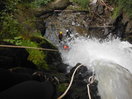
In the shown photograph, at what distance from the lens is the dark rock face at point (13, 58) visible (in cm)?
390

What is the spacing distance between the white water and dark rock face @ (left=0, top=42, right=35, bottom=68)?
252 cm

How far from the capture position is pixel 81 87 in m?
5.23

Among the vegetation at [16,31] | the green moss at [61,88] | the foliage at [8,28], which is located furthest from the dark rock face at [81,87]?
the foliage at [8,28]

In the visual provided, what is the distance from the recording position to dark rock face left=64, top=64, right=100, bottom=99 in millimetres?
4746

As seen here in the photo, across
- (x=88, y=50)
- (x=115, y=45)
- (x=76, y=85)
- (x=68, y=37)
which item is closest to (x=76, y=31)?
(x=68, y=37)

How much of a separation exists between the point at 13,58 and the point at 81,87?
2.21 metres

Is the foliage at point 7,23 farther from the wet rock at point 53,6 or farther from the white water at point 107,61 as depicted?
the wet rock at point 53,6

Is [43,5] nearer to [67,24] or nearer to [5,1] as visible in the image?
[67,24]

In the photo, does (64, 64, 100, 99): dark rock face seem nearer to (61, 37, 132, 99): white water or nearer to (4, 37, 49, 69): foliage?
(61, 37, 132, 99): white water

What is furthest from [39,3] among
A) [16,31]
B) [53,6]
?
[16,31]

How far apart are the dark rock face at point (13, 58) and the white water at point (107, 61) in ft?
8.28

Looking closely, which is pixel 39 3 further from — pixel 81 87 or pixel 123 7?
pixel 81 87

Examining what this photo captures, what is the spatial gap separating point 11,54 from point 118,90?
3.44 meters

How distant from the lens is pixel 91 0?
12461 millimetres
